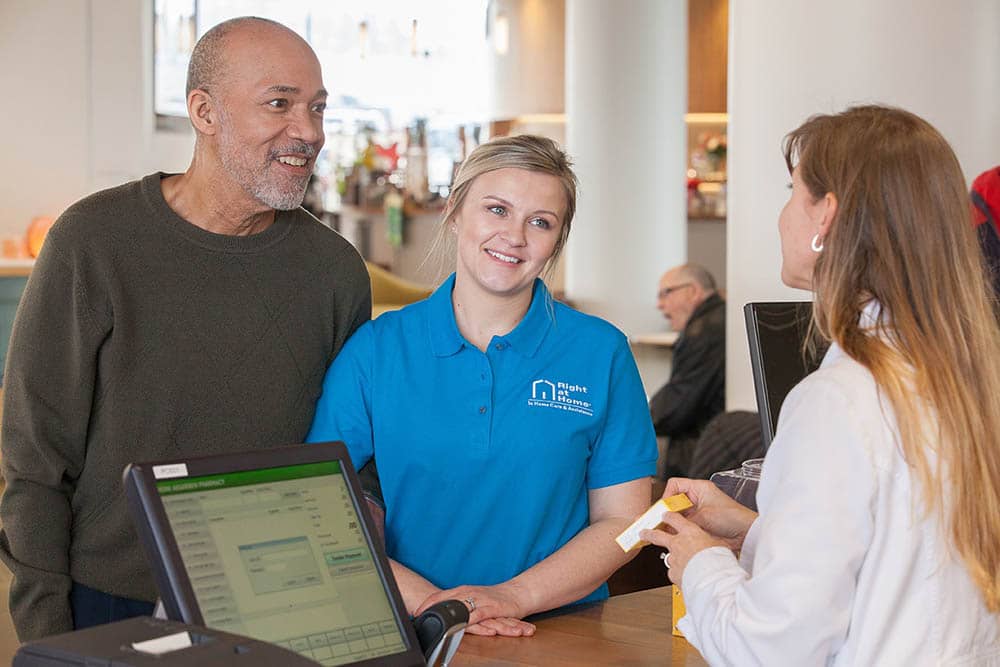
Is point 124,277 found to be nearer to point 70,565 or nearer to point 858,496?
point 70,565

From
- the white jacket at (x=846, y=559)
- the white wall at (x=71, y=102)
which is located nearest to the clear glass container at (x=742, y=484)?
the white jacket at (x=846, y=559)

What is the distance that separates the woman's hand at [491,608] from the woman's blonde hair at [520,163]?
62cm

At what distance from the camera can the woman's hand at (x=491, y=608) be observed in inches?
75.0

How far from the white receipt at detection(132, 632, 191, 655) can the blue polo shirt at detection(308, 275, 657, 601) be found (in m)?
0.93

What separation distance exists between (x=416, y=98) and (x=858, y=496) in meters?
10.1

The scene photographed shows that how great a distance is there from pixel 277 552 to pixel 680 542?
483 mm

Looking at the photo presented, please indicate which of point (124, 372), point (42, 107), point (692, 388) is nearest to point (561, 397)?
point (124, 372)

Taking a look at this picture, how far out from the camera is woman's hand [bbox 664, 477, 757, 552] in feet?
6.00

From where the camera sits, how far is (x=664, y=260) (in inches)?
316

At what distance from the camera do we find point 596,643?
6.14ft

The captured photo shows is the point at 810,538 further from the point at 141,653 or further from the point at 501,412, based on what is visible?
the point at 501,412

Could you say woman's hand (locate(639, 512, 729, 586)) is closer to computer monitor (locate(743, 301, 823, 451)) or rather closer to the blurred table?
the blurred table

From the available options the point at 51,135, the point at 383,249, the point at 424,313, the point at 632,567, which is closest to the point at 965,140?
the point at 632,567

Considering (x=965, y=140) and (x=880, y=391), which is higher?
(x=965, y=140)
